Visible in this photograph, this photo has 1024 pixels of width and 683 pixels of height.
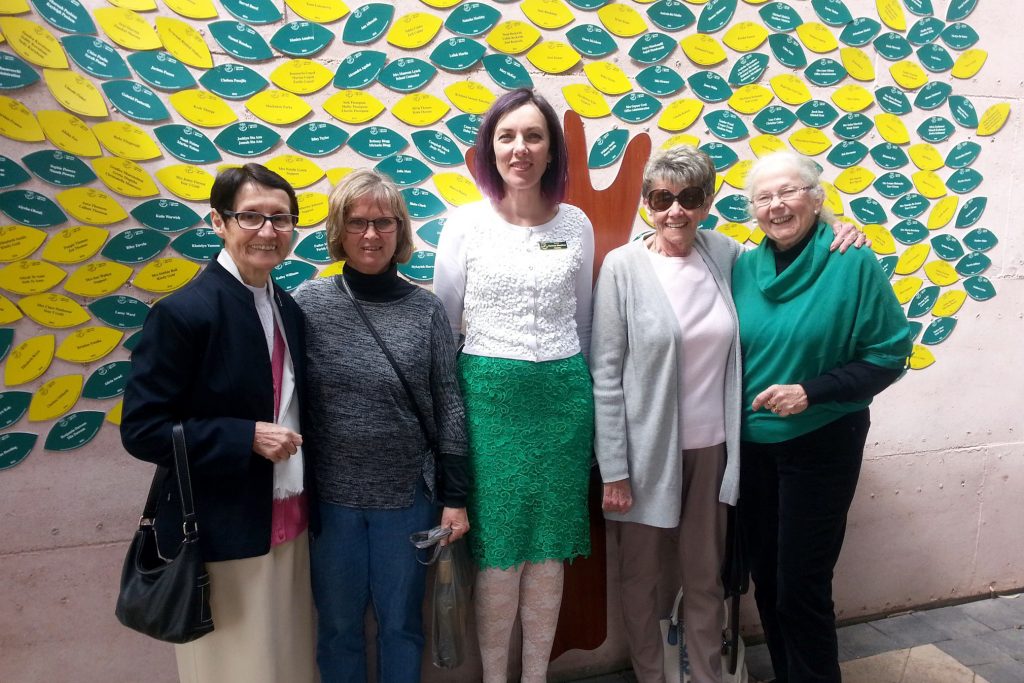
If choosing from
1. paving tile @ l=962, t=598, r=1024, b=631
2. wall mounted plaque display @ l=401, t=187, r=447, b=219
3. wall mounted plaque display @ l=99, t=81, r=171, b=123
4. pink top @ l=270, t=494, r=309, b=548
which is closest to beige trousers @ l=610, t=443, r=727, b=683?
pink top @ l=270, t=494, r=309, b=548

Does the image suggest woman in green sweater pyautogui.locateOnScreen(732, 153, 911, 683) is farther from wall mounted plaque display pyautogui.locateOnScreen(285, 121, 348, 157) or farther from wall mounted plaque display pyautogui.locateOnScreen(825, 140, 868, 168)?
wall mounted plaque display pyautogui.locateOnScreen(285, 121, 348, 157)

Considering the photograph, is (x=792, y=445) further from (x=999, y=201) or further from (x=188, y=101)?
(x=188, y=101)

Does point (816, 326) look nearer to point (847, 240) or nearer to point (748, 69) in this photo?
point (847, 240)

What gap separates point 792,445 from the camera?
201 centimetres

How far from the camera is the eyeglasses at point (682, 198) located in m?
1.99

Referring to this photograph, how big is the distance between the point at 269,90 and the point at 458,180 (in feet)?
2.15

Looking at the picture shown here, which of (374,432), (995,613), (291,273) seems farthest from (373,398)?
(995,613)

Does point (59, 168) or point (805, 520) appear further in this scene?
point (805, 520)

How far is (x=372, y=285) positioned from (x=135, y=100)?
941mm

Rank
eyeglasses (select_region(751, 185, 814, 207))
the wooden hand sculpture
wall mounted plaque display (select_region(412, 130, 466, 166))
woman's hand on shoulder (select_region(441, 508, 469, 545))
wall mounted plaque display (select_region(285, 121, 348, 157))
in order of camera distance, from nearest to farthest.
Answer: woman's hand on shoulder (select_region(441, 508, 469, 545)) → eyeglasses (select_region(751, 185, 814, 207)) → wall mounted plaque display (select_region(285, 121, 348, 157)) → wall mounted plaque display (select_region(412, 130, 466, 166)) → the wooden hand sculpture

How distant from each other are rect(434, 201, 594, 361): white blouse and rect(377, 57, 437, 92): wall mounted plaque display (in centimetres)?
49

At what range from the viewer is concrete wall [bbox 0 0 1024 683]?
2.00 meters

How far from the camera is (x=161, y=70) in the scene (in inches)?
75.8

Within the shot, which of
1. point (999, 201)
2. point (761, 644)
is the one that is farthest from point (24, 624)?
point (999, 201)
